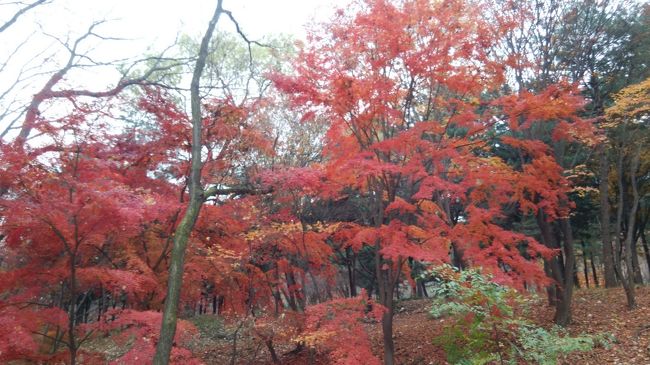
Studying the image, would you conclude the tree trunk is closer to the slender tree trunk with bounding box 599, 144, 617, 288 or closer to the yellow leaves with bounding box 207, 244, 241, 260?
the slender tree trunk with bounding box 599, 144, 617, 288

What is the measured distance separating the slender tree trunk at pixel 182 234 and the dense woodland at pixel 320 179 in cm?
3

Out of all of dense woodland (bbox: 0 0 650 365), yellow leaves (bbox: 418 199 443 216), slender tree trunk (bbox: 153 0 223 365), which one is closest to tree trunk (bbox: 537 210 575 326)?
dense woodland (bbox: 0 0 650 365)

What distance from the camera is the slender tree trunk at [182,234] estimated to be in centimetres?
681

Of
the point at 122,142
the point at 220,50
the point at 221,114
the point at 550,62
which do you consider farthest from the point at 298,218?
the point at 550,62

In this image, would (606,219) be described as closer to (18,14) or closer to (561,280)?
(561,280)

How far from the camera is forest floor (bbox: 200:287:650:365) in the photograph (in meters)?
8.63

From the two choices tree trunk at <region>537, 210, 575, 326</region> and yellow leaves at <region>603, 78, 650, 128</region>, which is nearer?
yellow leaves at <region>603, 78, 650, 128</region>

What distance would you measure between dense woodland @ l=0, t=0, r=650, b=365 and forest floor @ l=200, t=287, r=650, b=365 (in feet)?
0.78

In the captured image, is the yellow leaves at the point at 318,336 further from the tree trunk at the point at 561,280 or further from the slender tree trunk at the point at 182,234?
the tree trunk at the point at 561,280

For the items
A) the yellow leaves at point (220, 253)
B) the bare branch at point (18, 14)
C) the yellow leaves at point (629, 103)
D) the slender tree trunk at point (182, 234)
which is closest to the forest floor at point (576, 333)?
the yellow leaves at point (220, 253)

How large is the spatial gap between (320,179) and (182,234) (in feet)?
11.5

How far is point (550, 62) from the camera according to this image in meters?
10.6

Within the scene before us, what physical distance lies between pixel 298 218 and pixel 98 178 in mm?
4989

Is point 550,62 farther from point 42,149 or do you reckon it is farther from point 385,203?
point 42,149
